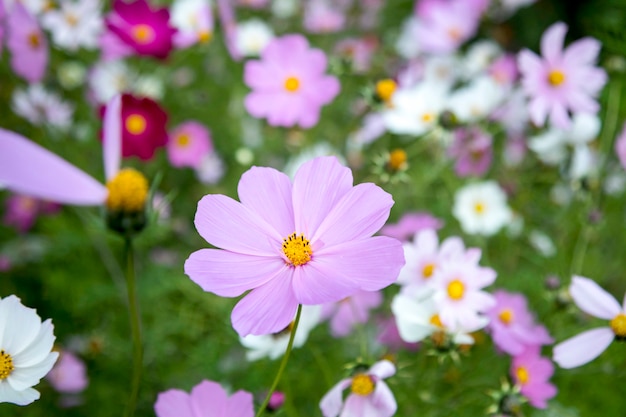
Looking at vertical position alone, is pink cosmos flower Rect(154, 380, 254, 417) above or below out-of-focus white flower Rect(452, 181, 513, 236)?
below

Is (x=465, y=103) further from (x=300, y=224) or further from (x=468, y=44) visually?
(x=468, y=44)

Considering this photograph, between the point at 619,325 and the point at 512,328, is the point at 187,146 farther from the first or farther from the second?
the point at 619,325

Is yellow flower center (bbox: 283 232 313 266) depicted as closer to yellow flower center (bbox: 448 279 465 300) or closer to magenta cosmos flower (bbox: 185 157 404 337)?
magenta cosmos flower (bbox: 185 157 404 337)

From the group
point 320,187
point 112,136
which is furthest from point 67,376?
point 320,187

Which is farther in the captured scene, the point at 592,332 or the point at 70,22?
the point at 70,22

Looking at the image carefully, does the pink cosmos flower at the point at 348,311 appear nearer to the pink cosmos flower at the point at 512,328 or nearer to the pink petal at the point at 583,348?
the pink cosmos flower at the point at 512,328

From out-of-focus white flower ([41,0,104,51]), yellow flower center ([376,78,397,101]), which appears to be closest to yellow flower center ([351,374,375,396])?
yellow flower center ([376,78,397,101])
